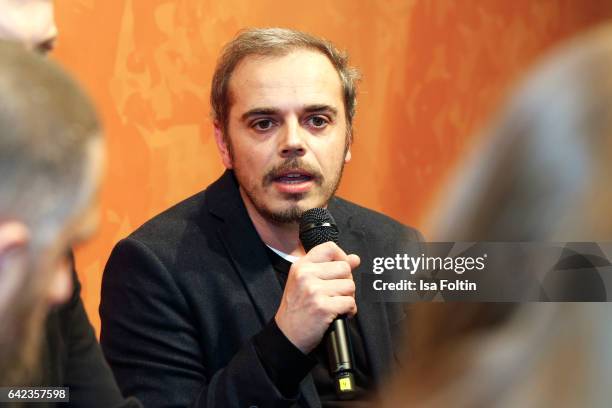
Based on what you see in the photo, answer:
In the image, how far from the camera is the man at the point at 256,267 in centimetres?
140

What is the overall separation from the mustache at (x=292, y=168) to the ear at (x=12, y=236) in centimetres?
92

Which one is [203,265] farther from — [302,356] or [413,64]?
[413,64]

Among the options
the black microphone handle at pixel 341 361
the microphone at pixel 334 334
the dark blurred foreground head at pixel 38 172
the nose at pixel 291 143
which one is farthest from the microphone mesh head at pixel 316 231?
the dark blurred foreground head at pixel 38 172

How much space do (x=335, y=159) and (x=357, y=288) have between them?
228 mm

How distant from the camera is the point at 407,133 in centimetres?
236

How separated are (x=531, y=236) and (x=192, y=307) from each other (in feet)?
3.51

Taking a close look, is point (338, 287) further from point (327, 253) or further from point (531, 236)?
point (531, 236)

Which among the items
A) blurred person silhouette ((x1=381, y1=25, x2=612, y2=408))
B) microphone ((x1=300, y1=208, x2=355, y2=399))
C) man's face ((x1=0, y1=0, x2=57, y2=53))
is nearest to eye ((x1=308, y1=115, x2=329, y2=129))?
microphone ((x1=300, y1=208, x2=355, y2=399))

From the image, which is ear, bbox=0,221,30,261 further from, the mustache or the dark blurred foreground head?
the mustache

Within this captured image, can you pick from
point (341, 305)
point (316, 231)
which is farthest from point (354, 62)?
point (341, 305)

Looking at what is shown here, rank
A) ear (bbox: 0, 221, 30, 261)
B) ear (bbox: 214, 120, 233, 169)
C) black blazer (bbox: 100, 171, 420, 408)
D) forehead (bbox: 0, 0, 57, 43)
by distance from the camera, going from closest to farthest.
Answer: ear (bbox: 0, 221, 30, 261), forehead (bbox: 0, 0, 57, 43), black blazer (bbox: 100, 171, 420, 408), ear (bbox: 214, 120, 233, 169)

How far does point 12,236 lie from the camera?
2.48 feet

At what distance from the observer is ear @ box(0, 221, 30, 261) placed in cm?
75

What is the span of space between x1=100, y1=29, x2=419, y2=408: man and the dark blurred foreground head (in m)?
0.60
